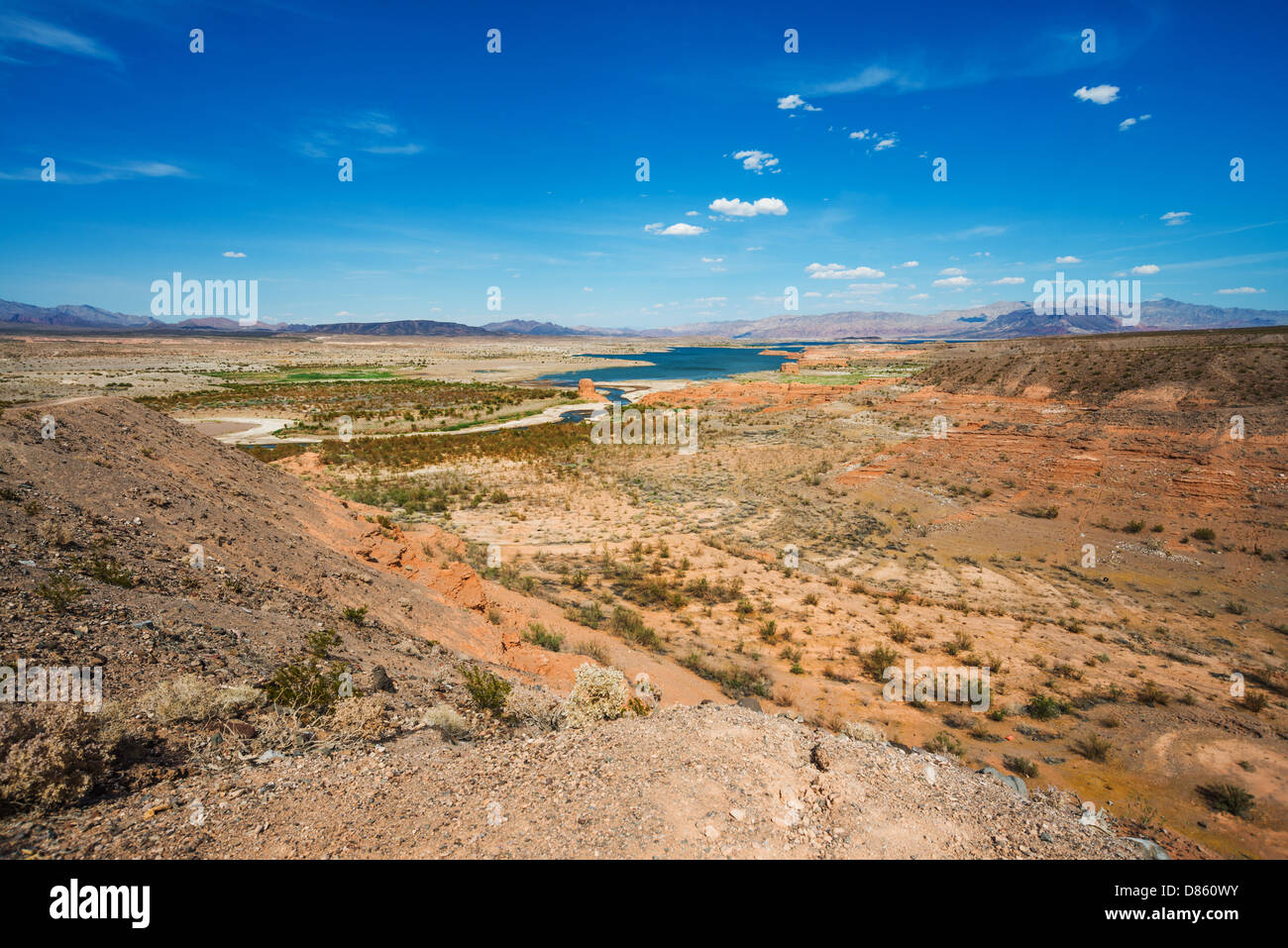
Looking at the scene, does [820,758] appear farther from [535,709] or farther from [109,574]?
[109,574]

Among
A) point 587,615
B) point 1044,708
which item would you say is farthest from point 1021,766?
point 587,615

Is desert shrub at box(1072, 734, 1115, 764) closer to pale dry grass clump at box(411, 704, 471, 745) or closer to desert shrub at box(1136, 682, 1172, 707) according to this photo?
desert shrub at box(1136, 682, 1172, 707)

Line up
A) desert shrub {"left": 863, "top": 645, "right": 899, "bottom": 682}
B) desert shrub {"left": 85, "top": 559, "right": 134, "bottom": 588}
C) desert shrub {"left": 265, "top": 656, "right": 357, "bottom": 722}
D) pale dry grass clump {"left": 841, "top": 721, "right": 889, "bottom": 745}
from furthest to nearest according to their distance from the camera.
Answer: desert shrub {"left": 863, "top": 645, "right": 899, "bottom": 682} < pale dry grass clump {"left": 841, "top": 721, "right": 889, "bottom": 745} < desert shrub {"left": 85, "top": 559, "right": 134, "bottom": 588} < desert shrub {"left": 265, "top": 656, "right": 357, "bottom": 722}
